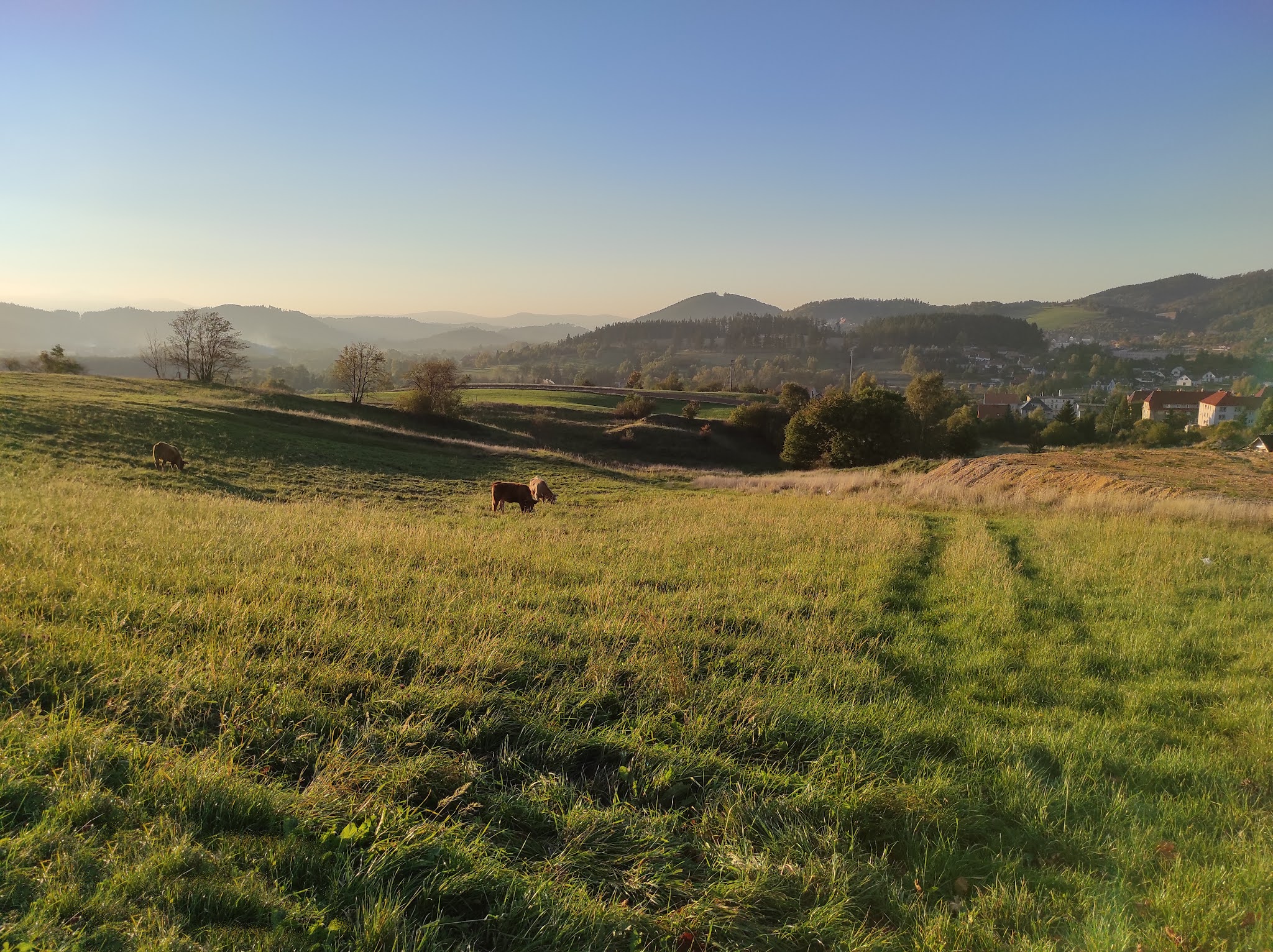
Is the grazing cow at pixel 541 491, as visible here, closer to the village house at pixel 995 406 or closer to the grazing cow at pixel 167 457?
the grazing cow at pixel 167 457

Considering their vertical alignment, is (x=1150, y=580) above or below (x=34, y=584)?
below

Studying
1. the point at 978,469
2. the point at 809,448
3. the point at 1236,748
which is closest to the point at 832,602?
the point at 1236,748

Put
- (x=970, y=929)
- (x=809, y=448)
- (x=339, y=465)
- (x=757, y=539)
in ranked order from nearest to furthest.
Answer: (x=970, y=929)
(x=757, y=539)
(x=339, y=465)
(x=809, y=448)

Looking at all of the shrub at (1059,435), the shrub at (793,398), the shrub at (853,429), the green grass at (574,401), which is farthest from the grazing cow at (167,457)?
the shrub at (1059,435)

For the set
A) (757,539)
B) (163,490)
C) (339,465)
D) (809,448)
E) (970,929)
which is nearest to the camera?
(970,929)

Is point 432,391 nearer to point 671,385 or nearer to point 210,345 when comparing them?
point 210,345

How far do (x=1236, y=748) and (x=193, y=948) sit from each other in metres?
7.56

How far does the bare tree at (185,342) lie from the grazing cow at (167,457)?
53.4 m

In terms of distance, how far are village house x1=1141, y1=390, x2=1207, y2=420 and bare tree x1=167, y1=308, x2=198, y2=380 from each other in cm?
16741

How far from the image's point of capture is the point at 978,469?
28750 millimetres

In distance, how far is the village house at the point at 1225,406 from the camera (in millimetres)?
116000

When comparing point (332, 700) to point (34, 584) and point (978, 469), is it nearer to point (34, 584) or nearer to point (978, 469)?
point (34, 584)

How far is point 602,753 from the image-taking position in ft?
14.6

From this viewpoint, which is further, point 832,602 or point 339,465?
point 339,465
